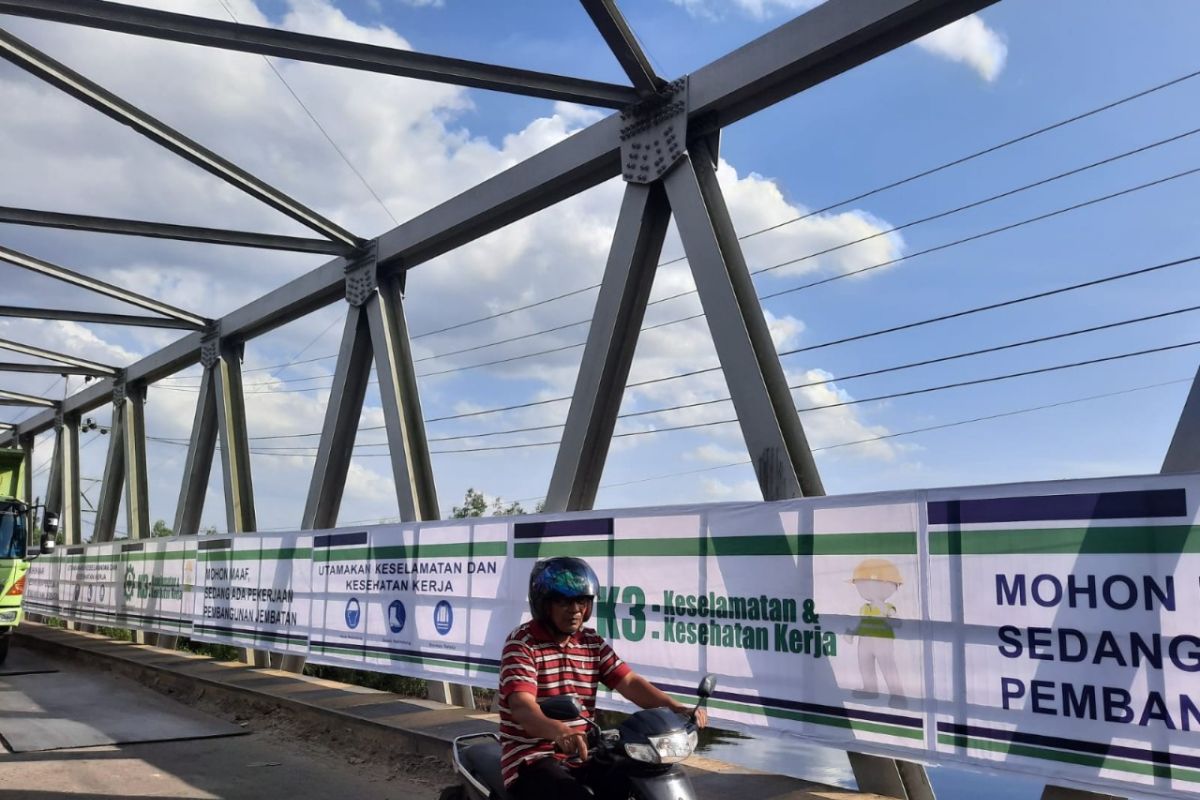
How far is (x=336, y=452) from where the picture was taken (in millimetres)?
15273

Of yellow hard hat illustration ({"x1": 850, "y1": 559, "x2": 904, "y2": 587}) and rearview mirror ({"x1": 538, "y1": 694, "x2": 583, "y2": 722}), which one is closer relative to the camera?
rearview mirror ({"x1": 538, "y1": 694, "x2": 583, "y2": 722})

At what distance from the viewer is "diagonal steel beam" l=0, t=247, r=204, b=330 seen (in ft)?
56.4

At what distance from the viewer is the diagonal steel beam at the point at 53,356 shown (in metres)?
23.1

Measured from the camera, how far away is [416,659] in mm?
10586

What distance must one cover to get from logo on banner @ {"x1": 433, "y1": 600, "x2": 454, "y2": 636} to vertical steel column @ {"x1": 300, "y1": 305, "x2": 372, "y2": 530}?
17.7 feet

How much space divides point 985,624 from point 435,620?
246 inches

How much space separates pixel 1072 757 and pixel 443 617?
654 centimetres

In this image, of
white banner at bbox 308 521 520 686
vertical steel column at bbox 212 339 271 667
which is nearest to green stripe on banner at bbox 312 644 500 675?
white banner at bbox 308 521 520 686

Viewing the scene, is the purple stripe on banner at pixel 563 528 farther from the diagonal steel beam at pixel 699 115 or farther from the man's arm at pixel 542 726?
the man's arm at pixel 542 726

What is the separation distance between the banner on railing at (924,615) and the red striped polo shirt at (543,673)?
94.9 inches

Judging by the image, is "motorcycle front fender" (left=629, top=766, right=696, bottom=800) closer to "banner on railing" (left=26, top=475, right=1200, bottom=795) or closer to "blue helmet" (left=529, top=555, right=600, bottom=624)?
"blue helmet" (left=529, top=555, right=600, bottom=624)

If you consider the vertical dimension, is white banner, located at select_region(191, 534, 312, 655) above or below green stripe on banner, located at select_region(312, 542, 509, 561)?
below

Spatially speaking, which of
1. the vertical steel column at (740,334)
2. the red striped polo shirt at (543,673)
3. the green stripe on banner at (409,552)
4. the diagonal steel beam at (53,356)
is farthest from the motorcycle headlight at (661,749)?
the diagonal steel beam at (53,356)

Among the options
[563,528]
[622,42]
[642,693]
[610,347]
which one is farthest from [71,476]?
[642,693]
